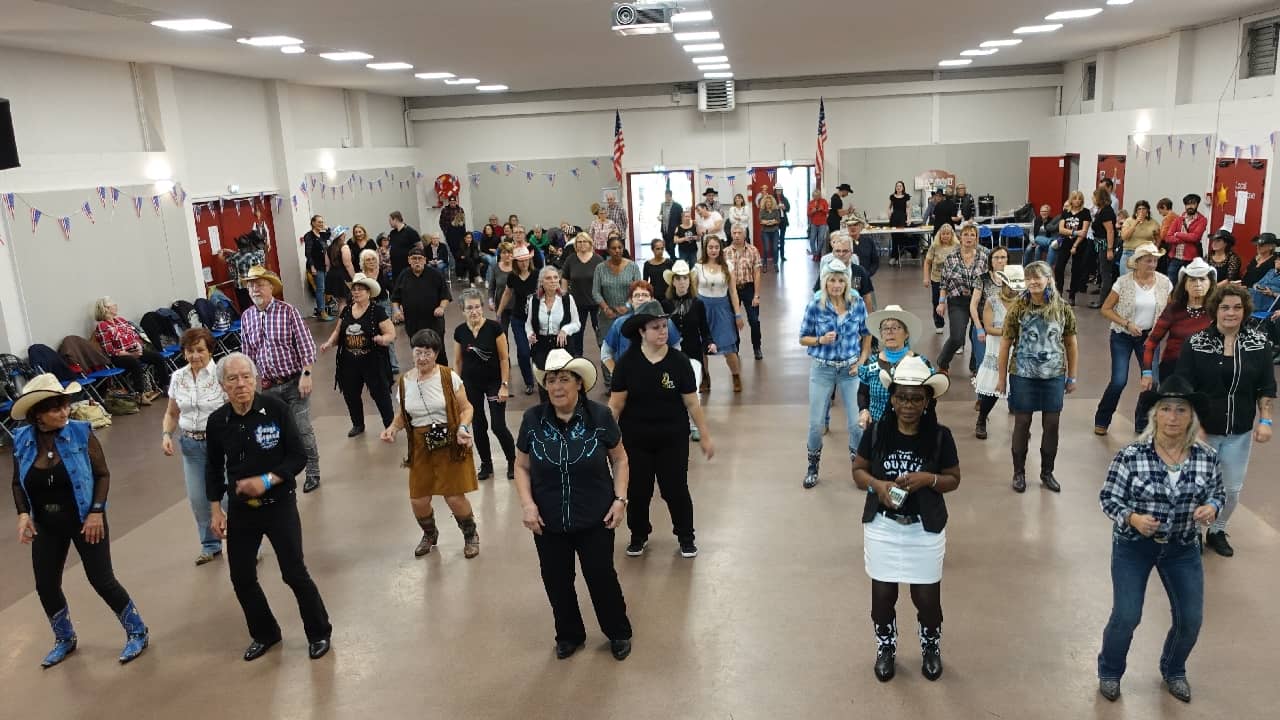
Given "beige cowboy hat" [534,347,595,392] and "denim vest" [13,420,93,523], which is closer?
"beige cowboy hat" [534,347,595,392]

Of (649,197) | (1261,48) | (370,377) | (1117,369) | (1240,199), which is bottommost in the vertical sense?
(1117,369)

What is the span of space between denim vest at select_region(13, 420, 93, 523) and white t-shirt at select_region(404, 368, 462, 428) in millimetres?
1560

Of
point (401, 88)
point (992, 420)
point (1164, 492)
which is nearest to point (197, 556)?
point (1164, 492)

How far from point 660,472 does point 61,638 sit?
320 cm

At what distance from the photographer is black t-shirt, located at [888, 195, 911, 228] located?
18828mm

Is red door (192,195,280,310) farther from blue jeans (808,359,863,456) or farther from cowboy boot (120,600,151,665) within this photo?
blue jeans (808,359,863,456)

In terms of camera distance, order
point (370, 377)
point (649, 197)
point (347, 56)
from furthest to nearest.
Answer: point (649, 197) → point (347, 56) → point (370, 377)

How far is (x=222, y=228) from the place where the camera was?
13.8 m

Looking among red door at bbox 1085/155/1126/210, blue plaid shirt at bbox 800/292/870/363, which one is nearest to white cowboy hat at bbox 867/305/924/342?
blue plaid shirt at bbox 800/292/870/363

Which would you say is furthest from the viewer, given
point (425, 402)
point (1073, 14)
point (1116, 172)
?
point (1116, 172)

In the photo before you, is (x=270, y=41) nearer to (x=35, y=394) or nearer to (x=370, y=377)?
(x=370, y=377)

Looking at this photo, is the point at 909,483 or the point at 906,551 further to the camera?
the point at 906,551

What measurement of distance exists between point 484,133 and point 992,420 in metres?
16.3

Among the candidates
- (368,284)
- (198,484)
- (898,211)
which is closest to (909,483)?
(198,484)
